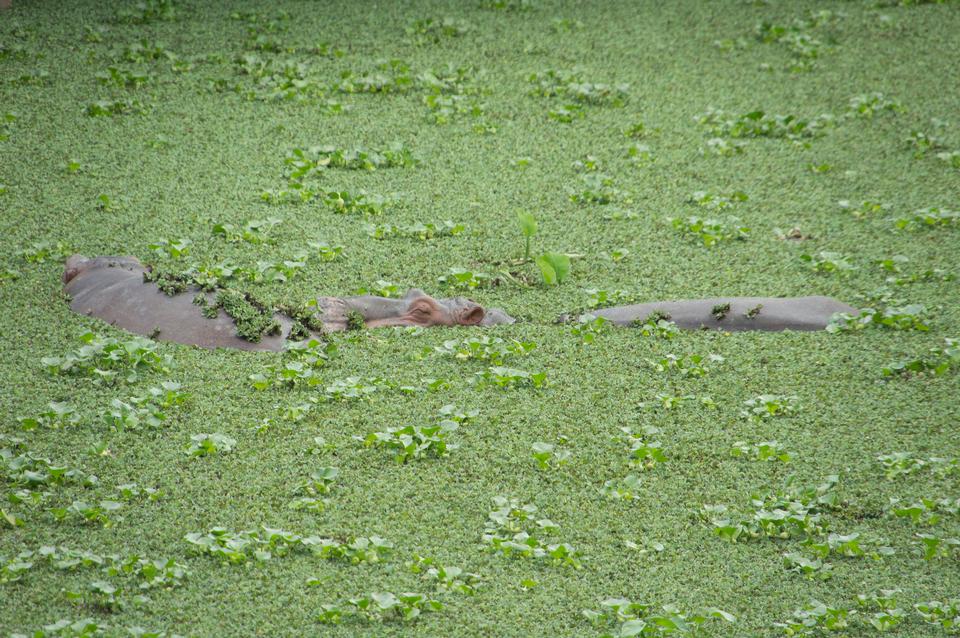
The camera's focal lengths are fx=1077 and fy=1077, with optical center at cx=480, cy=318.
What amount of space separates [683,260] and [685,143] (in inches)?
85.6

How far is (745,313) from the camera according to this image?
20.6 feet

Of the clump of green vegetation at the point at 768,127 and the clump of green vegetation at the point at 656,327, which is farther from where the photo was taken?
the clump of green vegetation at the point at 768,127

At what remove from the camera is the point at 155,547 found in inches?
163

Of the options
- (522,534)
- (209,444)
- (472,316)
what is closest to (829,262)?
(472,316)

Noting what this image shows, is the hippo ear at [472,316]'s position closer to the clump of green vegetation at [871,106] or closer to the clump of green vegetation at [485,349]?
the clump of green vegetation at [485,349]

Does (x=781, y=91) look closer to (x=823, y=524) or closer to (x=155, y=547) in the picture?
(x=823, y=524)

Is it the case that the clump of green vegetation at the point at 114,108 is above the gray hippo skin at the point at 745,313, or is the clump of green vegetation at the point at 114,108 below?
above

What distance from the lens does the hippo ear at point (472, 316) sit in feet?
20.3

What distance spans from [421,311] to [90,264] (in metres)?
2.03

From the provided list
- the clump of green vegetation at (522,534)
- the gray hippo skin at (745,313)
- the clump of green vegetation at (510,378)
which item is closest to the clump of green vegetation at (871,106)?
the gray hippo skin at (745,313)

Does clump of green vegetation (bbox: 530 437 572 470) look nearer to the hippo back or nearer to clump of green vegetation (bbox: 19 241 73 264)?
the hippo back

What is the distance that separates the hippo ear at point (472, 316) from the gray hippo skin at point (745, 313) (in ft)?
2.28

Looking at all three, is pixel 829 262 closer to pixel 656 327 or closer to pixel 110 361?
pixel 656 327

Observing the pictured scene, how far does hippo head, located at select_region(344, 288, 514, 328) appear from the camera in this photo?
617 cm
